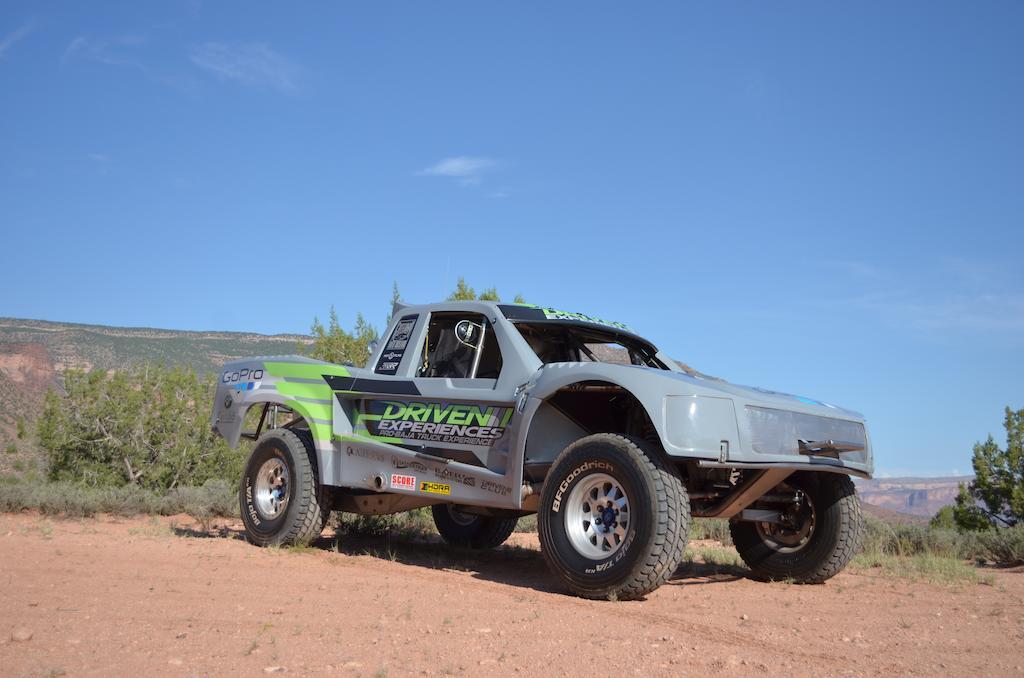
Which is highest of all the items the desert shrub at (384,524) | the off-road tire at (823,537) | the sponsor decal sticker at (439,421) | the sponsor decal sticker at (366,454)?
the sponsor decal sticker at (439,421)

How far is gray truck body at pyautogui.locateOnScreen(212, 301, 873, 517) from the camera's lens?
561cm

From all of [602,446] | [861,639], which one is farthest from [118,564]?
[861,639]

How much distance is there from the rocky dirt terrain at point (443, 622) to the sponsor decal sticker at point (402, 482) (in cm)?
64

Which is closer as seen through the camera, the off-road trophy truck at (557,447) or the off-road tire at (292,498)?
the off-road trophy truck at (557,447)

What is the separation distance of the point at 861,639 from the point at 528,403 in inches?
103

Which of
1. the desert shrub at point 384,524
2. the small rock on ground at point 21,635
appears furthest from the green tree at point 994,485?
the small rock on ground at point 21,635

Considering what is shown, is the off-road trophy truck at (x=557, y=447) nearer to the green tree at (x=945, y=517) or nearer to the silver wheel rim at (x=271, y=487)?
the silver wheel rim at (x=271, y=487)

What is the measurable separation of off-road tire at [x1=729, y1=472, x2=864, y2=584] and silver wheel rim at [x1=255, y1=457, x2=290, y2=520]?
13.7 feet

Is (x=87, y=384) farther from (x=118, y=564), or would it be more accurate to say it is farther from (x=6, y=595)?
(x=6, y=595)

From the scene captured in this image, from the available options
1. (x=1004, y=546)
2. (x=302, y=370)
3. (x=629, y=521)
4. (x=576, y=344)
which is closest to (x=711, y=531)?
(x=1004, y=546)

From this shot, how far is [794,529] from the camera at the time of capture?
7.12 metres

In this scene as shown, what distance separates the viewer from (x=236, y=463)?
18.1 m

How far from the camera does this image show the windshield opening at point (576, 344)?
7.29m

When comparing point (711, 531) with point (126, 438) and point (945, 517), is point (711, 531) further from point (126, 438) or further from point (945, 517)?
point (126, 438)
